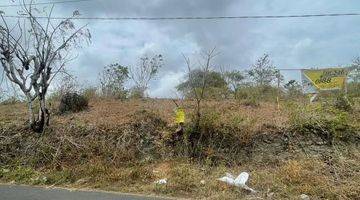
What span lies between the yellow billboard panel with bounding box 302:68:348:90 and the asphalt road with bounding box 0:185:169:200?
719cm

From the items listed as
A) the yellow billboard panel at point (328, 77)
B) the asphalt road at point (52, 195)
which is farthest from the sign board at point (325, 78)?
the asphalt road at point (52, 195)

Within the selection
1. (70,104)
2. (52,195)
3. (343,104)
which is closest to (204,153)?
(52,195)

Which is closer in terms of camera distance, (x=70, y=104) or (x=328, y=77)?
(x=328, y=77)

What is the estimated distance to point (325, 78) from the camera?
14.7m

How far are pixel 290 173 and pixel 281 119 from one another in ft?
10.2

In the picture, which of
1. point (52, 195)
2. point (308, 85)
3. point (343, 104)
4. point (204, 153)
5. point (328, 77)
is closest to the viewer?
point (52, 195)

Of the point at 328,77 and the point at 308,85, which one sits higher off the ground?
the point at 328,77

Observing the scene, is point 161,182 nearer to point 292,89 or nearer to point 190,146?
point 190,146

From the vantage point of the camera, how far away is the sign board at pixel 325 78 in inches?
573

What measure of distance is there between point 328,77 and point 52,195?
9.00 m

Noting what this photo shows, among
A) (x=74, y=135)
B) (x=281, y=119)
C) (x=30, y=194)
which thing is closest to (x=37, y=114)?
(x=74, y=135)

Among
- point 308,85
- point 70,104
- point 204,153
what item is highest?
point 308,85

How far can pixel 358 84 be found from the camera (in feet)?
59.7

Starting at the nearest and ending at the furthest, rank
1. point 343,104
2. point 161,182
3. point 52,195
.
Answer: point 52,195, point 161,182, point 343,104
